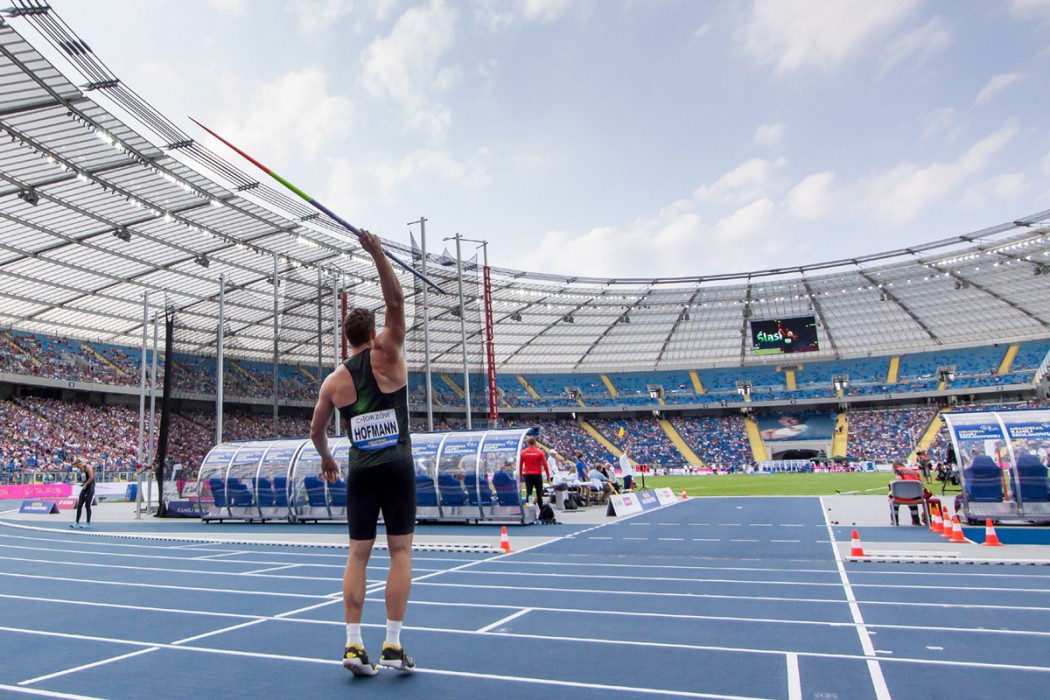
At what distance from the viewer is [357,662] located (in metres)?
4.07

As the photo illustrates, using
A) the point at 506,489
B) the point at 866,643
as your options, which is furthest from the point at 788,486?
the point at 866,643

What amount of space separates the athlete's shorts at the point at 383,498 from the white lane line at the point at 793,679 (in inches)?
94.2

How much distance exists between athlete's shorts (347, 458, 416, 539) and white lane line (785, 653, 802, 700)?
2392 millimetres

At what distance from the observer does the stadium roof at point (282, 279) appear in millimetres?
24016

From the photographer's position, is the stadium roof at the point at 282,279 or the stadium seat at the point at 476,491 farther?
the stadium roof at the point at 282,279

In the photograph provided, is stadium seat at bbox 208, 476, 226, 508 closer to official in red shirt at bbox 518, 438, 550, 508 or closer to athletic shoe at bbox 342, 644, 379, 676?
official in red shirt at bbox 518, 438, 550, 508

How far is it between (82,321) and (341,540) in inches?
1649

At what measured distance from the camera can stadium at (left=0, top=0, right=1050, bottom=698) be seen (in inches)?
207

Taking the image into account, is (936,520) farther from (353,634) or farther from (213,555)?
(213,555)

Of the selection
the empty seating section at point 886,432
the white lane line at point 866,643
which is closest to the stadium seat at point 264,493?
the white lane line at point 866,643

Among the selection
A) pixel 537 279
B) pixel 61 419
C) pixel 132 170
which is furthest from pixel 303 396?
pixel 132 170

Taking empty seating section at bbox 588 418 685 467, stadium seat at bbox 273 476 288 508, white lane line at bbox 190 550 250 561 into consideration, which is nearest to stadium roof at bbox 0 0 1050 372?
empty seating section at bbox 588 418 685 467

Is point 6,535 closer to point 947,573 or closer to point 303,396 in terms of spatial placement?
point 947,573

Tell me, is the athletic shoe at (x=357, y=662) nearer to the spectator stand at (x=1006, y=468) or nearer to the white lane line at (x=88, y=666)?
the white lane line at (x=88, y=666)
